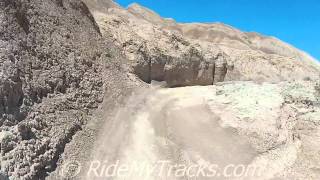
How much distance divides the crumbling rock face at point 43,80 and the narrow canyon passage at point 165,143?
85 centimetres

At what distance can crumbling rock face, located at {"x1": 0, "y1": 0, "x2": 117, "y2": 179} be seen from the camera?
27.3ft

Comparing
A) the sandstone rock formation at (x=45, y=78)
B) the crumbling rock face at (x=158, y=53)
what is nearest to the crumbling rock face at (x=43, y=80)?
the sandstone rock formation at (x=45, y=78)

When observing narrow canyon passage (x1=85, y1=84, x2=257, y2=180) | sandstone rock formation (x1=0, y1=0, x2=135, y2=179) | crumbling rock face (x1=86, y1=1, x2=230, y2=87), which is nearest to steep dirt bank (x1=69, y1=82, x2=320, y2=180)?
narrow canyon passage (x1=85, y1=84, x2=257, y2=180)

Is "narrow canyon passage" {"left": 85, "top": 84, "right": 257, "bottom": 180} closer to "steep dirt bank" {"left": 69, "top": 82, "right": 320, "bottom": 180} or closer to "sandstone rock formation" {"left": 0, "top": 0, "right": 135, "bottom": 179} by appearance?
"steep dirt bank" {"left": 69, "top": 82, "right": 320, "bottom": 180}

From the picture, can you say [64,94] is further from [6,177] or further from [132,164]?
[6,177]

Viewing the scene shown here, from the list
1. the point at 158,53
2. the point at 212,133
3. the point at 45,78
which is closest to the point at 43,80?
the point at 45,78

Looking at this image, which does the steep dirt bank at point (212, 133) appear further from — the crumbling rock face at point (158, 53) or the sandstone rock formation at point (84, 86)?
the crumbling rock face at point (158, 53)

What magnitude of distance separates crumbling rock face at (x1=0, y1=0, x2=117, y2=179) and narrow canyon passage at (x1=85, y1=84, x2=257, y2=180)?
2.80 feet

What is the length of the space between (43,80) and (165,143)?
3.06 meters

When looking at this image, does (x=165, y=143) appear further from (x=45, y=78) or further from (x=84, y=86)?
(x=45, y=78)

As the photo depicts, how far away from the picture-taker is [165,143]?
1060 cm

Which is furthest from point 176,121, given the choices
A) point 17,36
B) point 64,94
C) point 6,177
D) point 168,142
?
point 6,177

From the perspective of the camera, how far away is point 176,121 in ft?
38.4

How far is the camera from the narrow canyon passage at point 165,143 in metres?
9.69
